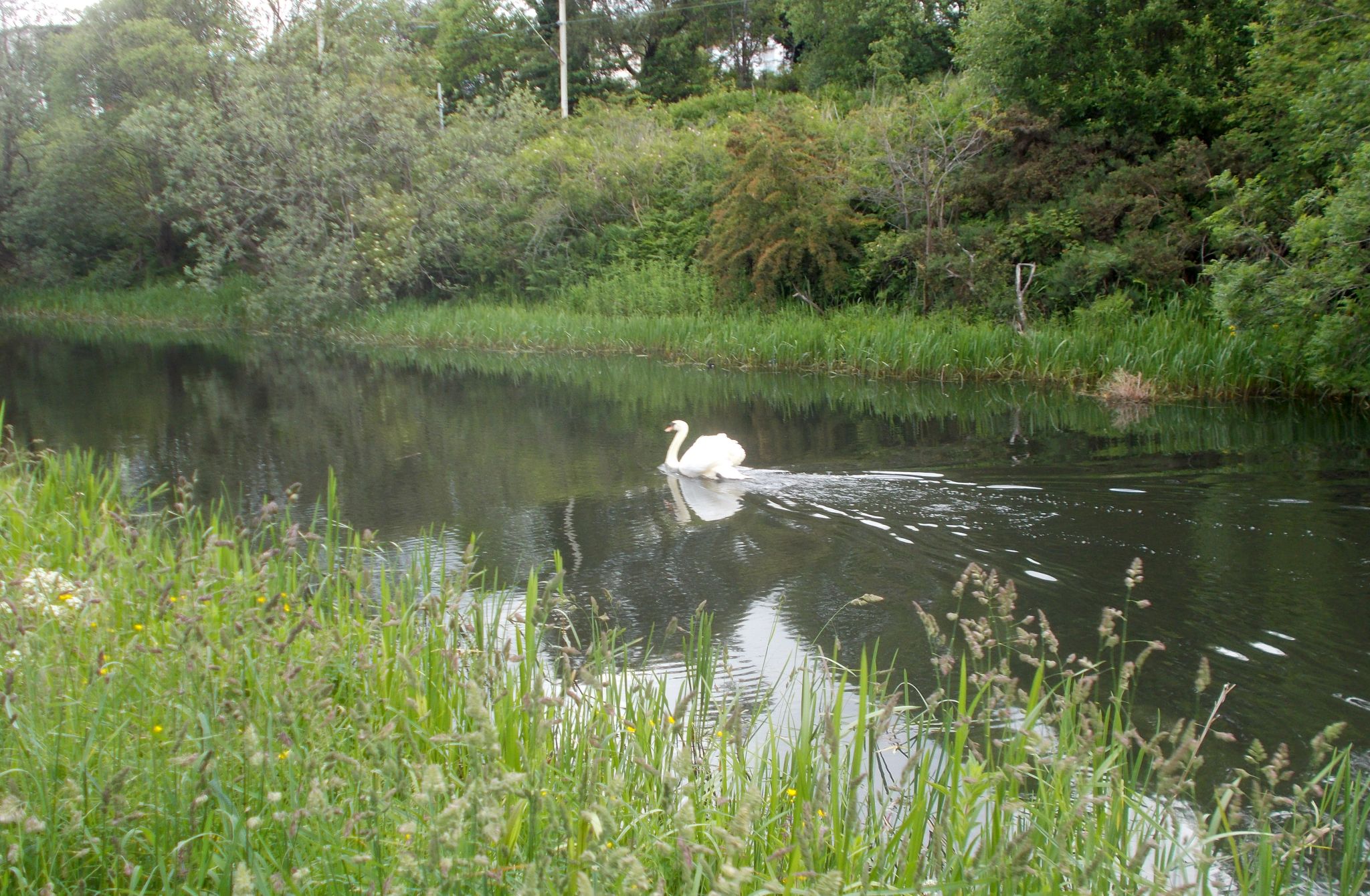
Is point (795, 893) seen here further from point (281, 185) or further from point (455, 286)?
point (281, 185)

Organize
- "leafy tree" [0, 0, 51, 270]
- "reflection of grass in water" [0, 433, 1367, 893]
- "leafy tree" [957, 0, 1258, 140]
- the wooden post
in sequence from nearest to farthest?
"reflection of grass in water" [0, 433, 1367, 893]
the wooden post
"leafy tree" [957, 0, 1258, 140]
"leafy tree" [0, 0, 51, 270]

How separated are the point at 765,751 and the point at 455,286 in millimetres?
24092

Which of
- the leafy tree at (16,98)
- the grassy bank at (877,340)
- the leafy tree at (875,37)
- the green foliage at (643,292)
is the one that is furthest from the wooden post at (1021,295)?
the leafy tree at (16,98)

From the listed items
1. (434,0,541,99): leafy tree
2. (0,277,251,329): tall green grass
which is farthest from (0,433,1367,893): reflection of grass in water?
(434,0,541,99): leafy tree

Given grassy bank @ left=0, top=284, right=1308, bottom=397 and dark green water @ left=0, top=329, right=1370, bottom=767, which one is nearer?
dark green water @ left=0, top=329, right=1370, bottom=767

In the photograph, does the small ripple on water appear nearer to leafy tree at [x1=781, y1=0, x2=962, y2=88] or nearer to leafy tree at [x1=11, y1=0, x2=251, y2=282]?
leafy tree at [x1=781, y1=0, x2=962, y2=88]

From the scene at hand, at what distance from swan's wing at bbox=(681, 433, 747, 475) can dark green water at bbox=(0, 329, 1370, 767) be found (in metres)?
0.23

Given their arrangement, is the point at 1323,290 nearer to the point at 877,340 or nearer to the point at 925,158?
the point at 877,340

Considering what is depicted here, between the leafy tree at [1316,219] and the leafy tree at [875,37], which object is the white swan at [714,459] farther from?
the leafy tree at [875,37]

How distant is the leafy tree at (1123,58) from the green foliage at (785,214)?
3255 mm

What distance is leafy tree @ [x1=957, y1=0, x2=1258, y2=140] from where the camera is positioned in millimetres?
17438

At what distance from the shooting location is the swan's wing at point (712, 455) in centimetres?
969

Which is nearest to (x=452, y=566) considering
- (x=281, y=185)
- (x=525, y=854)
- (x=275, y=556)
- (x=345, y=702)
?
(x=275, y=556)

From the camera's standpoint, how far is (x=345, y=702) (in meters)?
4.12
